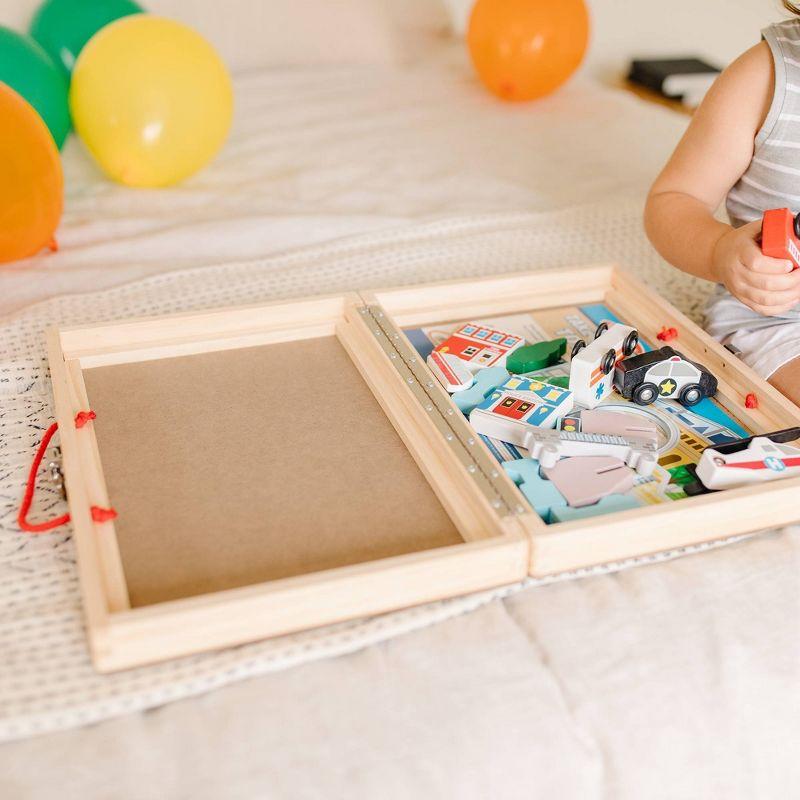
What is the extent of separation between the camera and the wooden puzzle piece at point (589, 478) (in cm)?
66

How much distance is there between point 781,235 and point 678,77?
118 centimetres

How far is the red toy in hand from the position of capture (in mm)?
730

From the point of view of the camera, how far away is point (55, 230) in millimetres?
1092

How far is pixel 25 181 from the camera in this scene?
96 cm

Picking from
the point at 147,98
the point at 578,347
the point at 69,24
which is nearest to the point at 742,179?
the point at 578,347

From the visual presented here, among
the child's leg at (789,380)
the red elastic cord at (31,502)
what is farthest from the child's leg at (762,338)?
the red elastic cord at (31,502)

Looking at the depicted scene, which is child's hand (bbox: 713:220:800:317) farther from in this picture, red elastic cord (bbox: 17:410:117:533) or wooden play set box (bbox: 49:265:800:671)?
red elastic cord (bbox: 17:410:117:533)

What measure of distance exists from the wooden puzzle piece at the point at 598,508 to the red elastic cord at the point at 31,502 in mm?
306

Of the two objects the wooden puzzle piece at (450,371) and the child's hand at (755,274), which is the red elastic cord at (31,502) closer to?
the wooden puzzle piece at (450,371)

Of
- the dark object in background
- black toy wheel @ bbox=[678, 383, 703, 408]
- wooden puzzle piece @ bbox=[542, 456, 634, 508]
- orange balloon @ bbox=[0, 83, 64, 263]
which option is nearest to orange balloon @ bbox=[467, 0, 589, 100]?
the dark object in background

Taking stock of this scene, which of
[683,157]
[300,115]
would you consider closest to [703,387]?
[683,157]

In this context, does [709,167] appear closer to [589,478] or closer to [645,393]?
[645,393]

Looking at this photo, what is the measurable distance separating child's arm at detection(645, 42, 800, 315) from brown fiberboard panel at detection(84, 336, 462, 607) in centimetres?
35

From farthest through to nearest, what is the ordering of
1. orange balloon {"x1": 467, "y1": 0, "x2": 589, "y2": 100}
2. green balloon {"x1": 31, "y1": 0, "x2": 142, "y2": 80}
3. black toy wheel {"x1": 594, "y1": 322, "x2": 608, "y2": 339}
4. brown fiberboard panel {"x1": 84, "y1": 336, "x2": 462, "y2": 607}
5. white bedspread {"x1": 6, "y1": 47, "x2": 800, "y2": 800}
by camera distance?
orange balloon {"x1": 467, "y1": 0, "x2": 589, "y2": 100} → green balloon {"x1": 31, "y1": 0, "x2": 142, "y2": 80} → black toy wheel {"x1": 594, "y1": 322, "x2": 608, "y2": 339} → brown fiberboard panel {"x1": 84, "y1": 336, "x2": 462, "y2": 607} → white bedspread {"x1": 6, "y1": 47, "x2": 800, "y2": 800}
